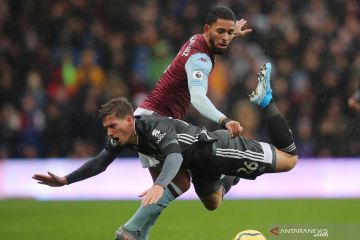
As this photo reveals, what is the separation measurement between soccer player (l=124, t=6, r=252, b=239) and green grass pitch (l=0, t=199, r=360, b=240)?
139 cm

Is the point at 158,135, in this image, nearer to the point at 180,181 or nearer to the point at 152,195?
the point at 152,195

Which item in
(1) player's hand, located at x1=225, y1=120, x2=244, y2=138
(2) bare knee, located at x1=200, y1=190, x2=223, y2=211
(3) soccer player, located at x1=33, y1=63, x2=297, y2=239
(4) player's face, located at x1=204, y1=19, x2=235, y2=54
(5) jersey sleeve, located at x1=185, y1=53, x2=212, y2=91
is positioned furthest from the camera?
(2) bare knee, located at x1=200, y1=190, x2=223, y2=211

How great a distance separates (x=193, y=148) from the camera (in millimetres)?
7125

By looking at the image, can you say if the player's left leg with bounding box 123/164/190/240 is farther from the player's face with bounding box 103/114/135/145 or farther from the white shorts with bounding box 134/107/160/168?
the player's face with bounding box 103/114/135/145

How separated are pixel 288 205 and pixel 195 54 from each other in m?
5.11

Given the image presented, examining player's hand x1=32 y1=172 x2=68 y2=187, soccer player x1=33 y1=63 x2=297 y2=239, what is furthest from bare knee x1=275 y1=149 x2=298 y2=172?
player's hand x1=32 y1=172 x2=68 y2=187

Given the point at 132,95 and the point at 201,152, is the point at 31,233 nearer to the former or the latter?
the point at 201,152

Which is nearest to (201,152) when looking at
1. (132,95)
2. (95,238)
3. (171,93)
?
(171,93)

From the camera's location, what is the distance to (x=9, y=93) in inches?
580

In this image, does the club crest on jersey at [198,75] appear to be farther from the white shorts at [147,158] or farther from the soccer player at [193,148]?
the white shorts at [147,158]

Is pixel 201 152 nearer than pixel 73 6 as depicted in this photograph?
Yes

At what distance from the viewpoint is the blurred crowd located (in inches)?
560

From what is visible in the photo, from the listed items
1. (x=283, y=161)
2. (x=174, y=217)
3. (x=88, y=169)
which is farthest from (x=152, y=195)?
(x=174, y=217)

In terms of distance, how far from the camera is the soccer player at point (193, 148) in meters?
6.84
